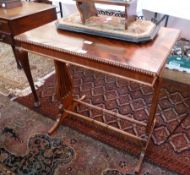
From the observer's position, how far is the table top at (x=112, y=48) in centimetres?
105

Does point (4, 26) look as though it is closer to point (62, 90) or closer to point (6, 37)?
A: point (6, 37)

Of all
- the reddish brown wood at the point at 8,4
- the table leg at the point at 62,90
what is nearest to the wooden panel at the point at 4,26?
the reddish brown wood at the point at 8,4

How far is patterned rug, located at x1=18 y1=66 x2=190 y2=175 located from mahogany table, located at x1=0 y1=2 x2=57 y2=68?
573mm

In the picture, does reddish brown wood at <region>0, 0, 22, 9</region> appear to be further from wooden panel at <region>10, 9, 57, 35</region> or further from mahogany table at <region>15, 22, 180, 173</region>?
mahogany table at <region>15, 22, 180, 173</region>

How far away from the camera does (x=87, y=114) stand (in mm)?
1882

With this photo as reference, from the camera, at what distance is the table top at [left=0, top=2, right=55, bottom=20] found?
200cm

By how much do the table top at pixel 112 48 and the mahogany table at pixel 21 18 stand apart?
71cm

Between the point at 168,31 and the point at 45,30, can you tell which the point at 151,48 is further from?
the point at 45,30

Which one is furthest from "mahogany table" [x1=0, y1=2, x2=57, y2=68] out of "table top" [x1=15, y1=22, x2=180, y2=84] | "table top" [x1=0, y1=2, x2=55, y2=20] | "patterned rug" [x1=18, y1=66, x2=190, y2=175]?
"table top" [x1=15, y1=22, x2=180, y2=84]

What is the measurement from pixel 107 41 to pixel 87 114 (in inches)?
31.9

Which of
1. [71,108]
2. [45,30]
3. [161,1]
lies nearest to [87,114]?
[71,108]

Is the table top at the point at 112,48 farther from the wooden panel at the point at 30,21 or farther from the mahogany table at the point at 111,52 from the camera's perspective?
the wooden panel at the point at 30,21

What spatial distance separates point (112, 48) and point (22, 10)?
139 cm

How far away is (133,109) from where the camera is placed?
6.28 ft
